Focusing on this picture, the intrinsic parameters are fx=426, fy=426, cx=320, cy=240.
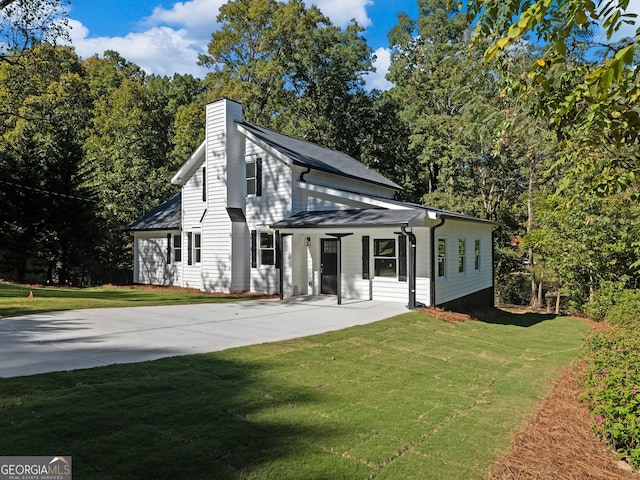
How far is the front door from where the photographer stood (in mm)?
15844

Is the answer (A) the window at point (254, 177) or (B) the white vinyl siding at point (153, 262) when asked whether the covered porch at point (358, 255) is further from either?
(B) the white vinyl siding at point (153, 262)

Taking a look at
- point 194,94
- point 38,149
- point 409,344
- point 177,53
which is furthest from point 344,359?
point 194,94

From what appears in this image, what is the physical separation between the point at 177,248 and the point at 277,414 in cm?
1795

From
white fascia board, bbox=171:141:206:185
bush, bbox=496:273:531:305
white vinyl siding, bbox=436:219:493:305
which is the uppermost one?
white fascia board, bbox=171:141:206:185

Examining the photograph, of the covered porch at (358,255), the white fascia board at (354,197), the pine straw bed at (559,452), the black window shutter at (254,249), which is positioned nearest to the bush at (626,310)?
the covered porch at (358,255)

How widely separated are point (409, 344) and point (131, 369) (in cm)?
533

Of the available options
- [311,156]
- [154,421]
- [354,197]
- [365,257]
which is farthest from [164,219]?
[154,421]

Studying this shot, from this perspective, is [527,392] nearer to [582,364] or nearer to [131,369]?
[582,364]

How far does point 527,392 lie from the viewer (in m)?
6.24

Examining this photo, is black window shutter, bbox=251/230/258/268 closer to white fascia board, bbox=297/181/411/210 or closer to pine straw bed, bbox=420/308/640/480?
white fascia board, bbox=297/181/411/210

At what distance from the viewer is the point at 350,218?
13.9 m

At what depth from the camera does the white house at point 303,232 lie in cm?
1405

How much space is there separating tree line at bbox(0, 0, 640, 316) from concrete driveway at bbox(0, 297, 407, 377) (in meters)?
9.66

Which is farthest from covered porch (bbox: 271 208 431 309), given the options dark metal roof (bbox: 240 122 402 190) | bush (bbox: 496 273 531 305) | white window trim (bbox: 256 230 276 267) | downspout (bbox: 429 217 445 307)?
bush (bbox: 496 273 531 305)
